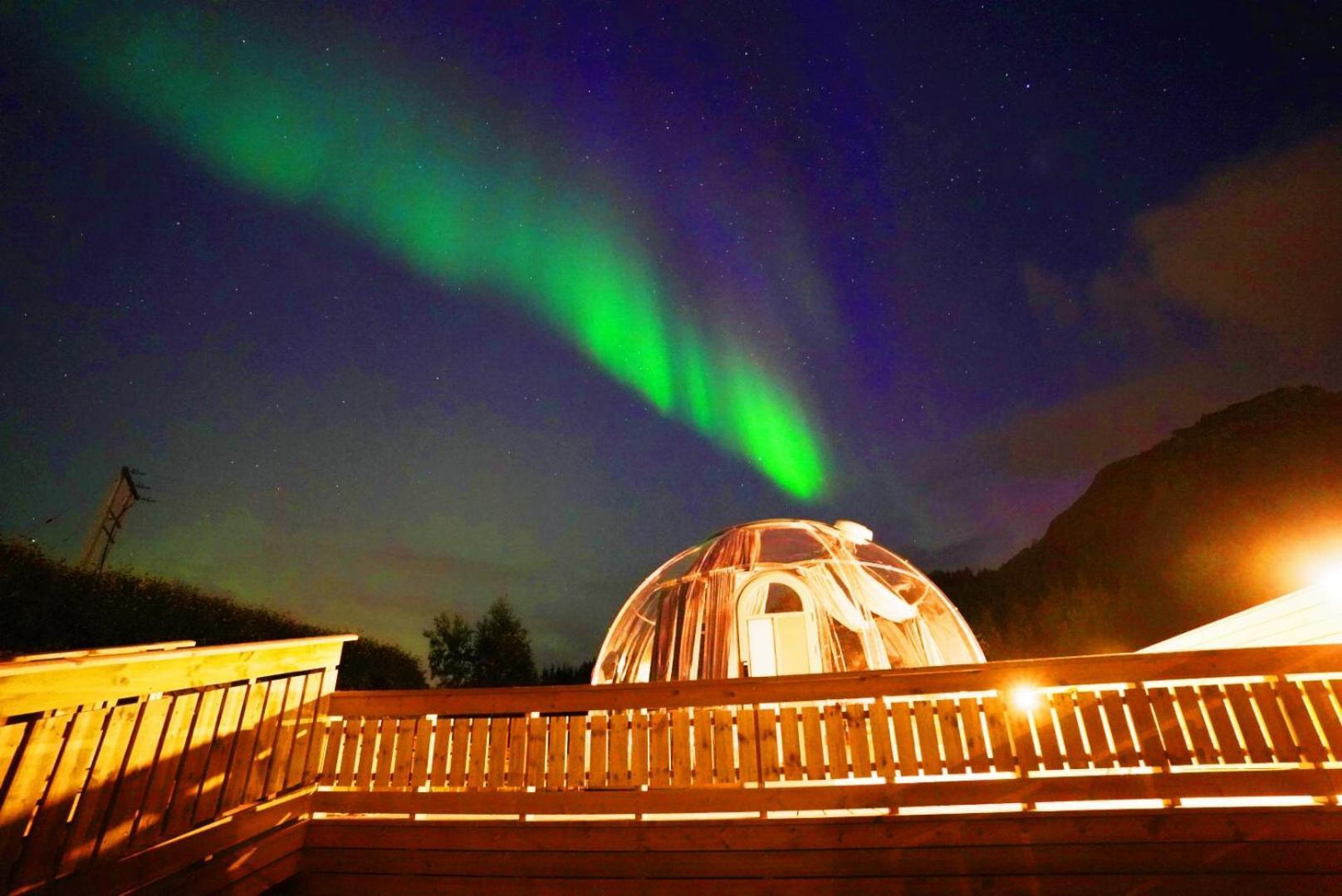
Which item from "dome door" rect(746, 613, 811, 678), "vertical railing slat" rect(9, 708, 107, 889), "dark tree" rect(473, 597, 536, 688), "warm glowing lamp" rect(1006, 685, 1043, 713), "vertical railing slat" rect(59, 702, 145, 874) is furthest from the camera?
"dark tree" rect(473, 597, 536, 688)

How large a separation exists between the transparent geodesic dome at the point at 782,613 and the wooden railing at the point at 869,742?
2.10m

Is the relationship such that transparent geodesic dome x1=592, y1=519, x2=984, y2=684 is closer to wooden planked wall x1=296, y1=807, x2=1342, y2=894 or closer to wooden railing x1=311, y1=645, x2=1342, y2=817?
wooden railing x1=311, y1=645, x2=1342, y2=817

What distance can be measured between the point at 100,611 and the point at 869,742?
11344 mm

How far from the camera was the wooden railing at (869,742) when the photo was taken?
4.74 meters

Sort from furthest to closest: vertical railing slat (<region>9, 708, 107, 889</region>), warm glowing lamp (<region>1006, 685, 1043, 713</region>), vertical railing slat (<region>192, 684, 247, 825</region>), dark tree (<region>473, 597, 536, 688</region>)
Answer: dark tree (<region>473, 597, 536, 688</region>)
warm glowing lamp (<region>1006, 685, 1043, 713</region>)
vertical railing slat (<region>192, 684, 247, 825</region>)
vertical railing slat (<region>9, 708, 107, 889</region>)

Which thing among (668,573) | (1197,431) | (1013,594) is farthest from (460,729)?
(1197,431)

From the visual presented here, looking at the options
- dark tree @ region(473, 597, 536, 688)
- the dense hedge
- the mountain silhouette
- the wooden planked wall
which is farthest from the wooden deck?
the mountain silhouette

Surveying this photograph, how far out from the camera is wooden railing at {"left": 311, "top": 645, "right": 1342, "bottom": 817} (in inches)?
187

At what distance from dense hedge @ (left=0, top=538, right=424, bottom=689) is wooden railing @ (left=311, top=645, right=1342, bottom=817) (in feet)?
14.5

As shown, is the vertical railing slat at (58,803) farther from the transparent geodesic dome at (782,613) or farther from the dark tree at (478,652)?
the dark tree at (478,652)

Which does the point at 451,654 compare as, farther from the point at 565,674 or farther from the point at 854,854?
the point at 854,854

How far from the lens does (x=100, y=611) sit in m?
9.47

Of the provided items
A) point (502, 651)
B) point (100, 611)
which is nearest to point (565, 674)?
point (502, 651)

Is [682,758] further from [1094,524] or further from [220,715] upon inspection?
[1094,524]
